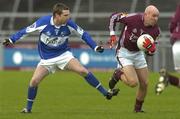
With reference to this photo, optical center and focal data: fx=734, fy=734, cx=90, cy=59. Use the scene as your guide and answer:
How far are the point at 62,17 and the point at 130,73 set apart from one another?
5.50ft

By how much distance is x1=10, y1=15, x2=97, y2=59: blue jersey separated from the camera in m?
13.9

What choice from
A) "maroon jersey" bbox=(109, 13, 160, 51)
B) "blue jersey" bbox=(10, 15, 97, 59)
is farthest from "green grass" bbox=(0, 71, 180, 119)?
"maroon jersey" bbox=(109, 13, 160, 51)

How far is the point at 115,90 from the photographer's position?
47.0 ft

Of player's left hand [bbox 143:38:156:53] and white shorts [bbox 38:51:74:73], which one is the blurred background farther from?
player's left hand [bbox 143:38:156:53]

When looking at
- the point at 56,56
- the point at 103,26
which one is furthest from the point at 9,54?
the point at 56,56

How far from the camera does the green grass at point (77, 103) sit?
13.7m

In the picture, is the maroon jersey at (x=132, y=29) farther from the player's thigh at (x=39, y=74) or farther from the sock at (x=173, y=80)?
the sock at (x=173, y=80)

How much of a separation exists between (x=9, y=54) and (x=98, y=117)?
20.8 meters

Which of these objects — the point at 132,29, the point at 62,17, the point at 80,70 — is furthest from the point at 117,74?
the point at 62,17

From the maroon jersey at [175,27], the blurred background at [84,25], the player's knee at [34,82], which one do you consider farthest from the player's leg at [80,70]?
the blurred background at [84,25]

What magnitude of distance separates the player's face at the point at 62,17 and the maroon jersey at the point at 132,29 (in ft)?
3.22

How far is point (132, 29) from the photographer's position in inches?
551

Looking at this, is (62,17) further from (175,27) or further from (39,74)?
(175,27)

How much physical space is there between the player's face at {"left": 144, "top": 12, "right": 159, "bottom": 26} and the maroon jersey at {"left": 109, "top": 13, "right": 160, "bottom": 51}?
0.50 feet
